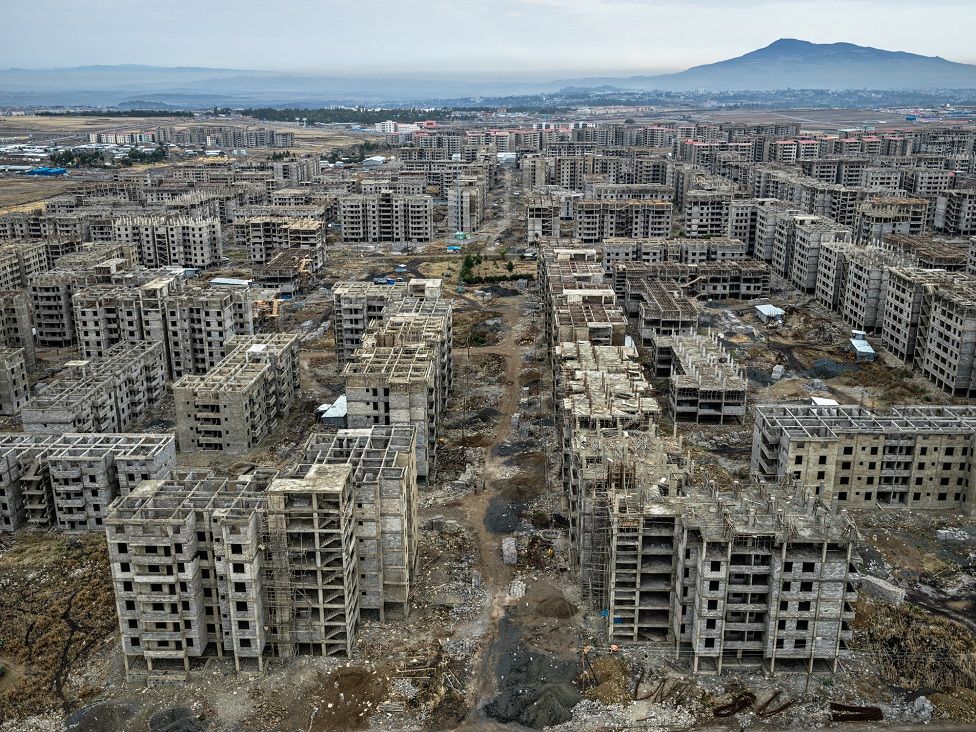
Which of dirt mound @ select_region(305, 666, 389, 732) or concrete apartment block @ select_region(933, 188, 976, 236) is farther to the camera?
concrete apartment block @ select_region(933, 188, 976, 236)

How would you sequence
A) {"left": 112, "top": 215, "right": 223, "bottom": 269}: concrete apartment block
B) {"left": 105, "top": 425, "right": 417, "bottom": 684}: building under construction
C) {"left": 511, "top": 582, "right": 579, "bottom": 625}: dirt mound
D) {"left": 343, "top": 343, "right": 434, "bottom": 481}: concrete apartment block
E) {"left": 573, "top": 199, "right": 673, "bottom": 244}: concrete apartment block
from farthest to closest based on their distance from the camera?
{"left": 573, "top": 199, "right": 673, "bottom": 244}: concrete apartment block
{"left": 112, "top": 215, "right": 223, "bottom": 269}: concrete apartment block
{"left": 343, "top": 343, "right": 434, "bottom": 481}: concrete apartment block
{"left": 511, "top": 582, "right": 579, "bottom": 625}: dirt mound
{"left": 105, "top": 425, "right": 417, "bottom": 684}: building under construction

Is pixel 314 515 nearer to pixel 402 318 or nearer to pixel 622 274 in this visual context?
pixel 402 318

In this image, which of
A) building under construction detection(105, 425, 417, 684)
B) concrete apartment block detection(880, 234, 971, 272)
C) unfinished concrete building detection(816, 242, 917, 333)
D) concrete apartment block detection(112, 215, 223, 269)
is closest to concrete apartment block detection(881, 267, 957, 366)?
unfinished concrete building detection(816, 242, 917, 333)

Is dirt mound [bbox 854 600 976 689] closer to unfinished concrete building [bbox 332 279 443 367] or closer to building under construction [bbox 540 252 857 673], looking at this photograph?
building under construction [bbox 540 252 857 673]

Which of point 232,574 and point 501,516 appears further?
point 501,516

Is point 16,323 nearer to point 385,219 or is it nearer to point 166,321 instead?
point 166,321

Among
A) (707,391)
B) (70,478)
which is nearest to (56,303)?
(70,478)
